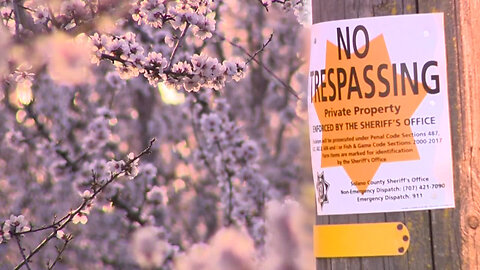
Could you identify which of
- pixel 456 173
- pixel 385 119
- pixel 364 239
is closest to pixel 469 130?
pixel 456 173

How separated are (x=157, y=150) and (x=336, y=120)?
8159 millimetres

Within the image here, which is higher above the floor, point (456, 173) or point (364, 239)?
point (456, 173)

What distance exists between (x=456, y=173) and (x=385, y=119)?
0.25m

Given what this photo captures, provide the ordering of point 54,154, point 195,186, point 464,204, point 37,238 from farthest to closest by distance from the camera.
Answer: point 195,186, point 37,238, point 54,154, point 464,204

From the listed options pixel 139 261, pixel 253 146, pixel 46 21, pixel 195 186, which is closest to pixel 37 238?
pixel 139 261

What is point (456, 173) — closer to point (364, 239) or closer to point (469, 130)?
point (469, 130)

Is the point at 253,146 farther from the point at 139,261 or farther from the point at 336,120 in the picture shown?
the point at 336,120

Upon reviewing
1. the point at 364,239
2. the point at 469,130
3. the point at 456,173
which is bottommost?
the point at 364,239

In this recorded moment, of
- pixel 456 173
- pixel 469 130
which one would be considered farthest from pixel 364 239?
pixel 469 130

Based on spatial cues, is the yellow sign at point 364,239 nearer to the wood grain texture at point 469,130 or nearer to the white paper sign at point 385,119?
the white paper sign at point 385,119

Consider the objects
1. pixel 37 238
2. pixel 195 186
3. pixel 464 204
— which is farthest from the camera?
pixel 195 186

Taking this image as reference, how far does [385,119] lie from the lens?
2.76 meters

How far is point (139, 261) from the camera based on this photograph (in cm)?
1042

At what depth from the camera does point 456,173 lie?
2.72 metres
